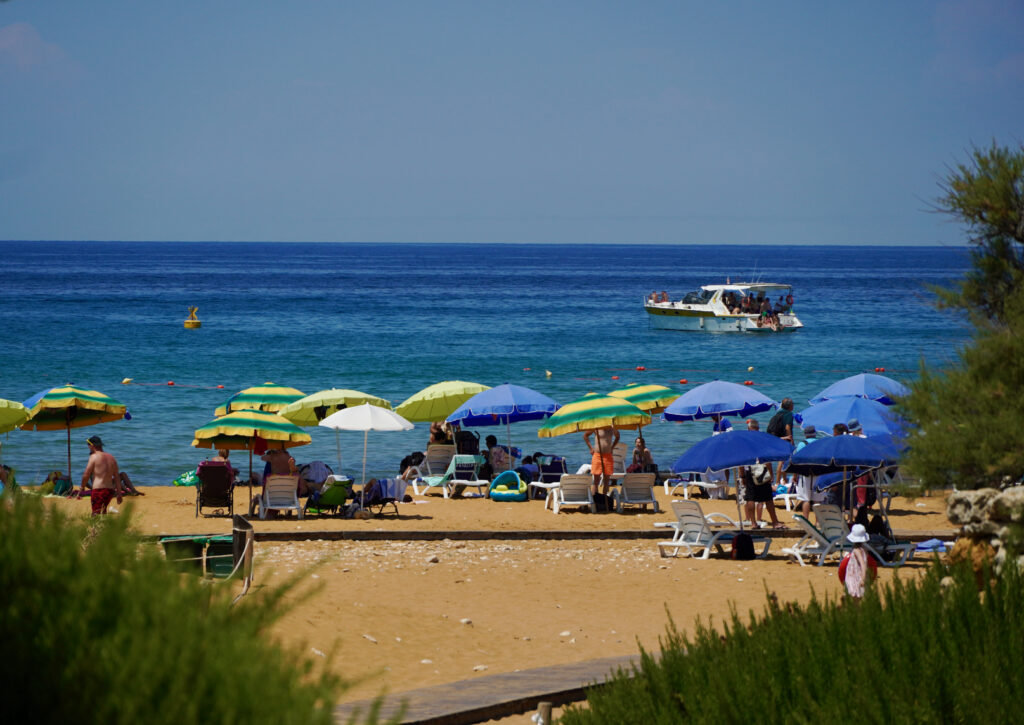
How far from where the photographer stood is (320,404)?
19516 mm

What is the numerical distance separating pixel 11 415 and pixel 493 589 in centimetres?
917

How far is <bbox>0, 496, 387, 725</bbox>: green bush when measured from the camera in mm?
2797

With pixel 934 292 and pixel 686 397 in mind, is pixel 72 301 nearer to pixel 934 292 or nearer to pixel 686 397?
pixel 686 397

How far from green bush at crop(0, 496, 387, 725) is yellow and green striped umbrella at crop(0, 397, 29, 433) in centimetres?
1491

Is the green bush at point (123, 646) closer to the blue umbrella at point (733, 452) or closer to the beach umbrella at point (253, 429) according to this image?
the blue umbrella at point (733, 452)

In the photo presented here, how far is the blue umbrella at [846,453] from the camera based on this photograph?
43.6 feet

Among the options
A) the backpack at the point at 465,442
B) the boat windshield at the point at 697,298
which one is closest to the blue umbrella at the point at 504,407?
the backpack at the point at 465,442

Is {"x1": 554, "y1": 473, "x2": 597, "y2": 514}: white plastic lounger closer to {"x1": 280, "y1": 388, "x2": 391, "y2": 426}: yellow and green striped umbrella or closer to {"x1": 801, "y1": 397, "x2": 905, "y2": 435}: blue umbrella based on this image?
{"x1": 801, "y1": 397, "x2": 905, "y2": 435}: blue umbrella

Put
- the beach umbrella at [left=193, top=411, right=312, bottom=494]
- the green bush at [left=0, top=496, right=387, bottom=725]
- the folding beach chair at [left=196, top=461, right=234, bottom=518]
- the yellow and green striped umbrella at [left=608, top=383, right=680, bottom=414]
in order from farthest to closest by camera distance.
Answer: the yellow and green striped umbrella at [left=608, top=383, right=680, bottom=414]
the folding beach chair at [left=196, top=461, right=234, bottom=518]
the beach umbrella at [left=193, top=411, right=312, bottom=494]
the green bush at [left=0, top=496, right=387, bottom=725]

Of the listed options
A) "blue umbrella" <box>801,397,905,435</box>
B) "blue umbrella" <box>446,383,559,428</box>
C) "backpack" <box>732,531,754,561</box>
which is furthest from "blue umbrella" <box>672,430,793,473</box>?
"blue umbrella" <box>446,383,559,428</box>

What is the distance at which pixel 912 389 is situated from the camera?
9.40m

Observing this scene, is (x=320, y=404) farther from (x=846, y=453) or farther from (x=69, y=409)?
(x=846, y=453)

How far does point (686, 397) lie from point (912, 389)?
10.7 meters

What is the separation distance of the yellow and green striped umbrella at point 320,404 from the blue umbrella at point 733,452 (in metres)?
6.92
